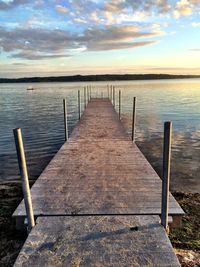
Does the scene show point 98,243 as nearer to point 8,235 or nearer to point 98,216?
point 98,216

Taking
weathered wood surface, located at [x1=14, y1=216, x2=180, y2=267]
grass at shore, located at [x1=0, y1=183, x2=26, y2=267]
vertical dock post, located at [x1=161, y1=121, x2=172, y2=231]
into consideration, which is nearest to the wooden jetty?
weathered wood surface, located at [x1=14, y1=216, x2=180, y2=267]

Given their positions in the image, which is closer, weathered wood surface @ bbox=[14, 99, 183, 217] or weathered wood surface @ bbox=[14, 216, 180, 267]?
weathered wood surface @ bbox=[14, 216, 180, 267]

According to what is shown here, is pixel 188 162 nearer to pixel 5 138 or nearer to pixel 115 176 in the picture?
pixel 115 176

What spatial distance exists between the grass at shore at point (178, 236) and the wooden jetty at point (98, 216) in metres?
0.39

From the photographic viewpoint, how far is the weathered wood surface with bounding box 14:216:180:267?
9.96 feet

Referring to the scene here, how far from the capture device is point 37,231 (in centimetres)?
362

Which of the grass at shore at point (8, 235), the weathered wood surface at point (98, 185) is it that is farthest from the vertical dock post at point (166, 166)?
the grass at shore at point (8, 235)

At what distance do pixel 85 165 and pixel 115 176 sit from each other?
1176mm

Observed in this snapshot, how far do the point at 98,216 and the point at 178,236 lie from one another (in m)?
1.56

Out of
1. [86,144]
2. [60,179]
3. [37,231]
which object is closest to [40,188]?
[60,179]

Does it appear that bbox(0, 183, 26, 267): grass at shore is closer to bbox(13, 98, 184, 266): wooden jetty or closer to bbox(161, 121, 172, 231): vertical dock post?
Result: bbox(13, 98, 184, 266): wooden jetty

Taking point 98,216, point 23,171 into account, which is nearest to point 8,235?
point 23,171

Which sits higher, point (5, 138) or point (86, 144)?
point (86, 144)

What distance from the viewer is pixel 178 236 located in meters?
4.33
